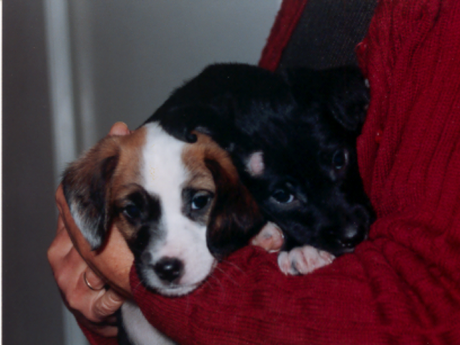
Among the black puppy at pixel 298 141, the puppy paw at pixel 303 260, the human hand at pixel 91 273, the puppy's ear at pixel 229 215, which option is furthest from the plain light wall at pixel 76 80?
the puppy paw at pixel 303 260

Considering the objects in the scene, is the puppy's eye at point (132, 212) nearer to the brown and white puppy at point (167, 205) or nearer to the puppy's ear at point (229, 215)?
the brown and white puppy at point (167, 205)

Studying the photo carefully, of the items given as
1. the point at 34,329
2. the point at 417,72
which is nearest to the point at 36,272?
the point at 34,329

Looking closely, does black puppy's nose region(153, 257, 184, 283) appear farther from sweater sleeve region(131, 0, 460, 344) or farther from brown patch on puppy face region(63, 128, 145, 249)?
brown patch on puppy face region(63, 128, 145, 249)

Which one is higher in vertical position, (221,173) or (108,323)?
(221,173)

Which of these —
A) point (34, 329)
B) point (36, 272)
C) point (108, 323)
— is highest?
point (108, 323)

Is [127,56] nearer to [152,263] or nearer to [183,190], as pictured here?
[183,190]

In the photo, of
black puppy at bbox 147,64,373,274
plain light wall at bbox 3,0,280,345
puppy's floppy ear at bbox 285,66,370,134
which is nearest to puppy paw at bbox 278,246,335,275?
black puppy at bbox 147,64,373,274
